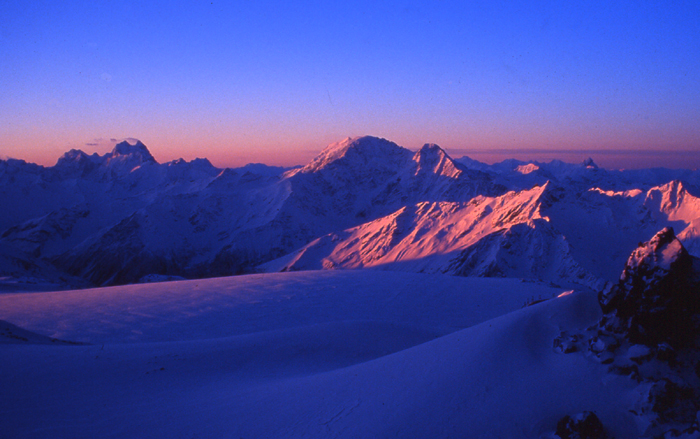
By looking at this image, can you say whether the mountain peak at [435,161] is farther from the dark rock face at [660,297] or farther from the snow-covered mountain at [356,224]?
the dark rock face at [660,297]

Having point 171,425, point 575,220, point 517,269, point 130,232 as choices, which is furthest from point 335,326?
point 130,232

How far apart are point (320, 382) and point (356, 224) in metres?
140

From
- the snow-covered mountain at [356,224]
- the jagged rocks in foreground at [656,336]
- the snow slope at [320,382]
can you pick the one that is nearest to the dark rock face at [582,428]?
the snow slope at [320,382]

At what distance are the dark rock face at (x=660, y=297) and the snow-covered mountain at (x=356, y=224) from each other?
178 feet

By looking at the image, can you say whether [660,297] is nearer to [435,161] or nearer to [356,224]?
[356,224]

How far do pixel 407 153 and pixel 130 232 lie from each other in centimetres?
11413

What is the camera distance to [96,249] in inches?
5256

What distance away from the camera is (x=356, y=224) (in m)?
148

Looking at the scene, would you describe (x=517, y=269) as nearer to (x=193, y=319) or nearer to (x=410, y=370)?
(x=193, y=319)

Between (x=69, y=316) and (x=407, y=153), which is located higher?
(x=407, y=153)

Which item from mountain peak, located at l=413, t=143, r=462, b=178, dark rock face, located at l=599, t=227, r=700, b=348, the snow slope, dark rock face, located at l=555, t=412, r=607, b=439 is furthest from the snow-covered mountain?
dark rock face, located at l=555, t=412, r=607, b=439

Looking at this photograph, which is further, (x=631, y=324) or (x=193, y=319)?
(x=193, y=319)

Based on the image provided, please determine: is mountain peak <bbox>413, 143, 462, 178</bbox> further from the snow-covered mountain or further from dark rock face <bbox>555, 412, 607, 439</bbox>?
dark rock face <bbox>555, 412, 607, 439</bbox>

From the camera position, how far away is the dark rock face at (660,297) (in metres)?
6.20
